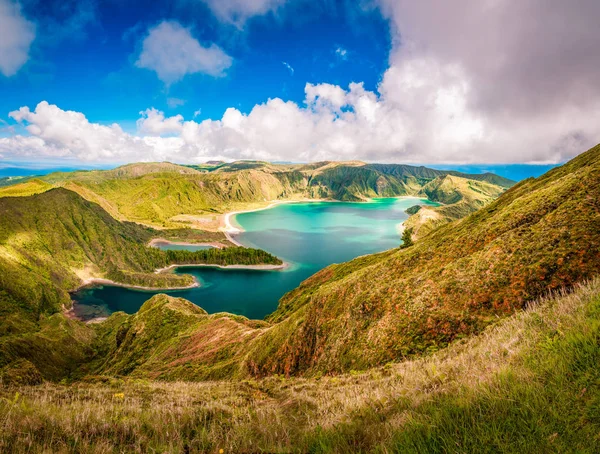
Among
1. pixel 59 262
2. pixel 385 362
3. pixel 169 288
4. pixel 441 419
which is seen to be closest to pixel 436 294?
pixel 385 362

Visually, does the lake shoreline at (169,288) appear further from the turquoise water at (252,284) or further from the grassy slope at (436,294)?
the grassy slope at (436,294)

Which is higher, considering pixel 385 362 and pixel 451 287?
pixel 451 287

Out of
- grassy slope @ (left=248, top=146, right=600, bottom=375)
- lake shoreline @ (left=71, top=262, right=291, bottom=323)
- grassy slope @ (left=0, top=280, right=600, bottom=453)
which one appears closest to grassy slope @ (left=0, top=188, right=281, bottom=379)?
lake shoreline @ (left=71, top=262, right=291, bottom=323)

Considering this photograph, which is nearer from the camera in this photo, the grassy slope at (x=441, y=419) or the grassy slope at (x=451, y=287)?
the grassy slope at (x=441, y=419)

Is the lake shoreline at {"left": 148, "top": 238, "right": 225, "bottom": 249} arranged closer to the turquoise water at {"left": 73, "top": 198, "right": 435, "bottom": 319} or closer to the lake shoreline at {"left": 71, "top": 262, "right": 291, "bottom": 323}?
the turquoise water at {"left": 73, "top": 198, "right": 435, "bottom": 319}

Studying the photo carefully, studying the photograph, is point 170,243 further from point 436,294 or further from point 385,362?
point 436,294

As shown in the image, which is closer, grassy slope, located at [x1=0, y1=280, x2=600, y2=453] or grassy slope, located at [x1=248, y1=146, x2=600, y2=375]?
grassy slope, located at [x1=0, y1=280, x2=600, y2=453]

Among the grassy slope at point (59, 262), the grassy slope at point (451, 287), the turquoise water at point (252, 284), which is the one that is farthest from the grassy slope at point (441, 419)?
the turquoise water at point (252, 284)

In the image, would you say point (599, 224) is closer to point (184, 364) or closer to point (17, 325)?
point (184, 364)

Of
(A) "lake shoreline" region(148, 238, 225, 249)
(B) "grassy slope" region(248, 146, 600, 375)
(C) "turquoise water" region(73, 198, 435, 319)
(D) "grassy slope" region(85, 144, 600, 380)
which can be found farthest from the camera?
(A) "lake shoreline" region(148, 238, 225, 249)
